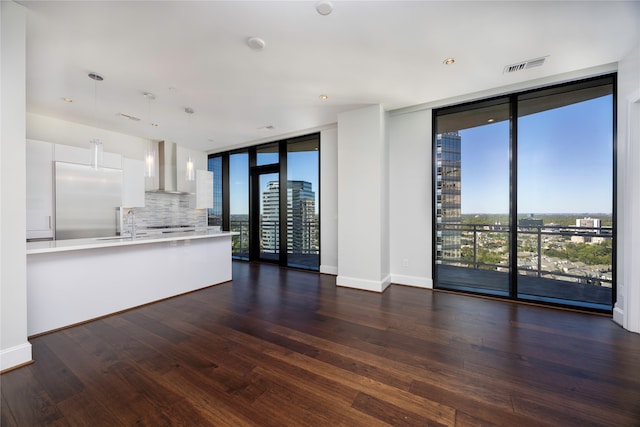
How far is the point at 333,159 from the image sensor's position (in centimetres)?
471

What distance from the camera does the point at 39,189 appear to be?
3.66 meters

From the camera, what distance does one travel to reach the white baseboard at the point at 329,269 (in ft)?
15.4

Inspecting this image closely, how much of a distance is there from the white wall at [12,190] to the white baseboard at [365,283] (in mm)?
3359

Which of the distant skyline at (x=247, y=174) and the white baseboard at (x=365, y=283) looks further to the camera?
the distant skyline at (x=247, y=174)

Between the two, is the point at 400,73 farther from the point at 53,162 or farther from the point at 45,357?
the point at 53,162

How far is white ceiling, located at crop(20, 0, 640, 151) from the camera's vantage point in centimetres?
193

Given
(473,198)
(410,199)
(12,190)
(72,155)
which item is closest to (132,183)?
(72,155)

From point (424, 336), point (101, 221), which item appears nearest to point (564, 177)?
point (424, 336)

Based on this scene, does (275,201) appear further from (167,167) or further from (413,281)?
(413,281)

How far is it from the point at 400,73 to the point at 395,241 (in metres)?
2.45

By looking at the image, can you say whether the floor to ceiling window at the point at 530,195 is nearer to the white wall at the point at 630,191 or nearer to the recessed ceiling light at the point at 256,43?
the white wall at the point at 630,191

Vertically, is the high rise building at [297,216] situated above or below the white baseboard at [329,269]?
above

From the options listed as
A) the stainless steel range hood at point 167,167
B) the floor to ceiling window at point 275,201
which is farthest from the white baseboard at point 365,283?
the stainless steel range hood at point 167,167

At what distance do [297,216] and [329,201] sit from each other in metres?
0.90
